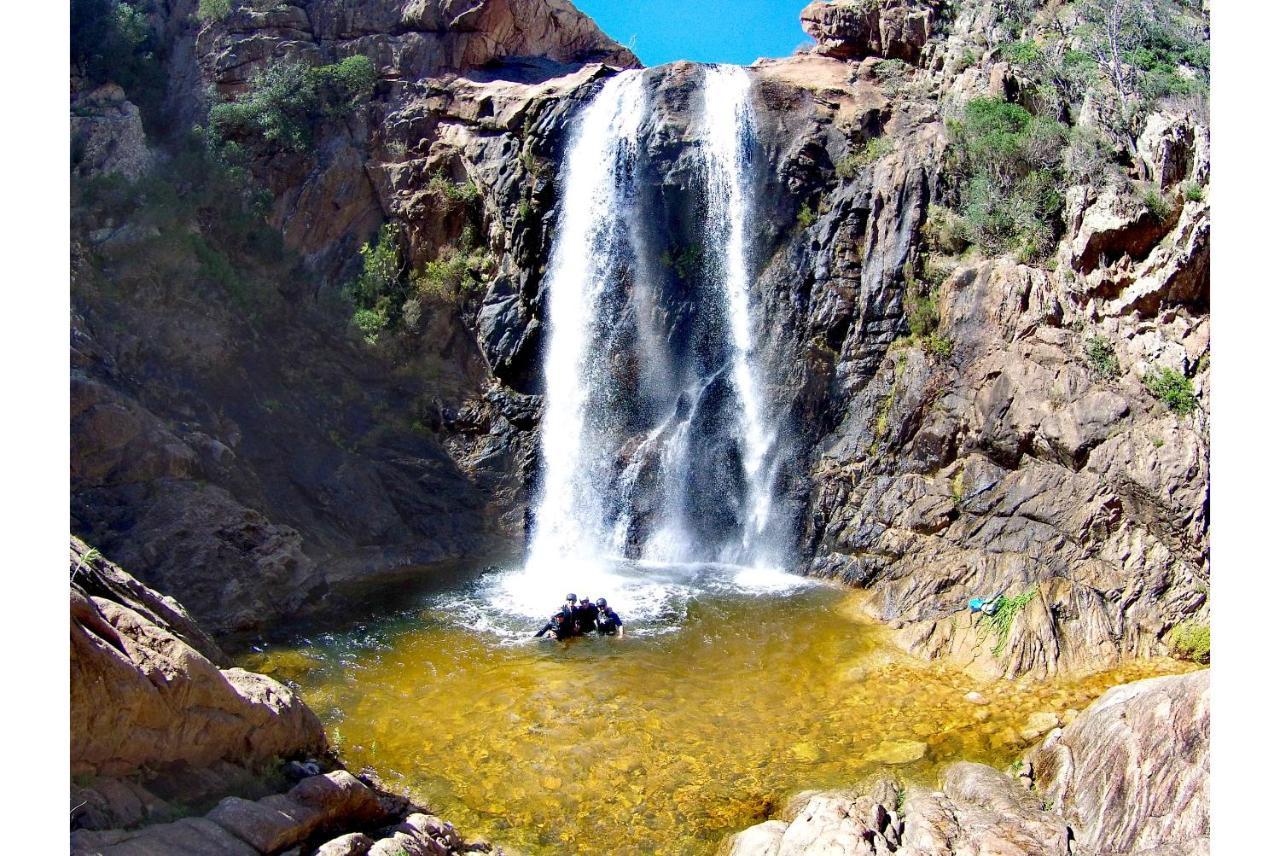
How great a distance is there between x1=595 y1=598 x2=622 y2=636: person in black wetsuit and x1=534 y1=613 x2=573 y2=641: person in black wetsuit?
531mm

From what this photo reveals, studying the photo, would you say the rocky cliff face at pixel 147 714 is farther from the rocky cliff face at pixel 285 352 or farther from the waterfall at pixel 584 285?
the waterfall at pixel 584 285

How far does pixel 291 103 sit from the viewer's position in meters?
26.0

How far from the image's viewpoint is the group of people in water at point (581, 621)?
14.5 m

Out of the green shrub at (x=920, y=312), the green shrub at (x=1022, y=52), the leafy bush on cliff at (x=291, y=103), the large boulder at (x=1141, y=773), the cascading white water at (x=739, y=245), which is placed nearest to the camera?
the large boulder at (x=1141, y=773)

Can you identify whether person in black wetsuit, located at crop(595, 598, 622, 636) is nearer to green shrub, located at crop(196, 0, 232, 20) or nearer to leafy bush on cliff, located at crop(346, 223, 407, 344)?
leafy bush on cliff, located at crop(346, 223, 407, 344)

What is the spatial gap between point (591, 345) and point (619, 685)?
11.8m

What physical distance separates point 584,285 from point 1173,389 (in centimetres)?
1371

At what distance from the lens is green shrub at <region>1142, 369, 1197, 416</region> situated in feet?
49.0

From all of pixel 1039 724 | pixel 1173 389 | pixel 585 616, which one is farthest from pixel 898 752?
pixel 1173 389

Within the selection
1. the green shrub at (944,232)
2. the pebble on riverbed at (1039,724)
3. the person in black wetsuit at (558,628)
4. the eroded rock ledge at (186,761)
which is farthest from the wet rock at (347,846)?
the green shrub at (944,232)

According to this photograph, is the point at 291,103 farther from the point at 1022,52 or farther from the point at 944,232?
the point at 1022,52

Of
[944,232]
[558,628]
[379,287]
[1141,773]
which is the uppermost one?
[944,232]

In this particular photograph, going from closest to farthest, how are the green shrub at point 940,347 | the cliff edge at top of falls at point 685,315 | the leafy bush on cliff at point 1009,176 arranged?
the cliff edge at top of falls at point 685,315, the green shrub at point 940,347, the leafy bush on cliff at point 1009,176

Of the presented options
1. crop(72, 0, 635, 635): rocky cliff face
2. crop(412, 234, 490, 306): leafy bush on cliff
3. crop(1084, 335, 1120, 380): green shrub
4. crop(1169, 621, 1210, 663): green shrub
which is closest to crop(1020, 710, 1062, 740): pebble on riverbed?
crop(1169, 621, 1210, 663): green shrub
